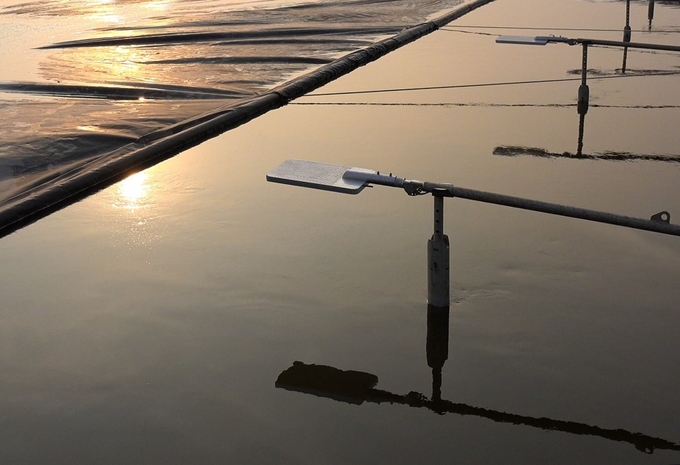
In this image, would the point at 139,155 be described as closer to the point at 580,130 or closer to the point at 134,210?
the point at 134,210

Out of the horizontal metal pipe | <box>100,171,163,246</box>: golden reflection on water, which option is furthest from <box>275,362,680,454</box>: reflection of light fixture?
<box>100,171,163,246</box>: golden reflection on water

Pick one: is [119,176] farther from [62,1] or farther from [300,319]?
[62,1]

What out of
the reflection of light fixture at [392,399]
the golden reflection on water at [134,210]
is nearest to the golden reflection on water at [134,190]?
the golden reflection on water at [134,210]

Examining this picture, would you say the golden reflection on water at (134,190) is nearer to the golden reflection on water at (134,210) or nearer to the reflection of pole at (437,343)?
the golden reflection on water at (134,210)

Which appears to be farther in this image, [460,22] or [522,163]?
[460,22]

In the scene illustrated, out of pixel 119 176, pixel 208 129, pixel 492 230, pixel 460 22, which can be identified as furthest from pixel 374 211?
pixel 460 22

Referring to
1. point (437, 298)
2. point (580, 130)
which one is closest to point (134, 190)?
point (437, 298)
